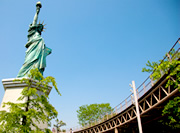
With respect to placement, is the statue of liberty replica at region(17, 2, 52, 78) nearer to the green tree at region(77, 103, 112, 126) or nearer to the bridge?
the bridge

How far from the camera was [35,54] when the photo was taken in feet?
56.0

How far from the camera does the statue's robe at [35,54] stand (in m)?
16.0

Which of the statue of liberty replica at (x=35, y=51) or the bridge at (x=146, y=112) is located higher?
the statue of liberty replica at (x=35, y=51)

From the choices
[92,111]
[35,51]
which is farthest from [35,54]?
[92,111]

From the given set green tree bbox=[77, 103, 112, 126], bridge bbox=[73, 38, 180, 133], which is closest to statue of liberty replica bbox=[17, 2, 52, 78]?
bridge bbox=[73, 38, 180, 133]

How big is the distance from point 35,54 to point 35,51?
442 mm

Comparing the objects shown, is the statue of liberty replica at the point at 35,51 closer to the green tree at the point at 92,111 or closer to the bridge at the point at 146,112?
the bridge at the point at 146,112

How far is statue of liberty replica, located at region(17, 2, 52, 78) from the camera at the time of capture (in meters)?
16.0

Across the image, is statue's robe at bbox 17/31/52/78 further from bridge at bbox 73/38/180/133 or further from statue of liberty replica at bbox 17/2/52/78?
bridge at bbox 73/38/180/133

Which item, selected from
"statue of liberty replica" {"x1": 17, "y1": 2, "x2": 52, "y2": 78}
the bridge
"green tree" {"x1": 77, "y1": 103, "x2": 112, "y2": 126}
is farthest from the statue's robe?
"green tree" {"x1": 77, "y1": 103, "x2": 112, "y2": 126}

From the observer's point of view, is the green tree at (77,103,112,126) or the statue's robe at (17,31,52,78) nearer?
the statue's robe at (17,31,52,78)

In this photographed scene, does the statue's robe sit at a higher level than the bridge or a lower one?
higher

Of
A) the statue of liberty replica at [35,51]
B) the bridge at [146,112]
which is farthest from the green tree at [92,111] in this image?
the statue of liberty replica at [35,51]

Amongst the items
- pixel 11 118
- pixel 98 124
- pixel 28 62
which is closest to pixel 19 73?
pixel 28 62
